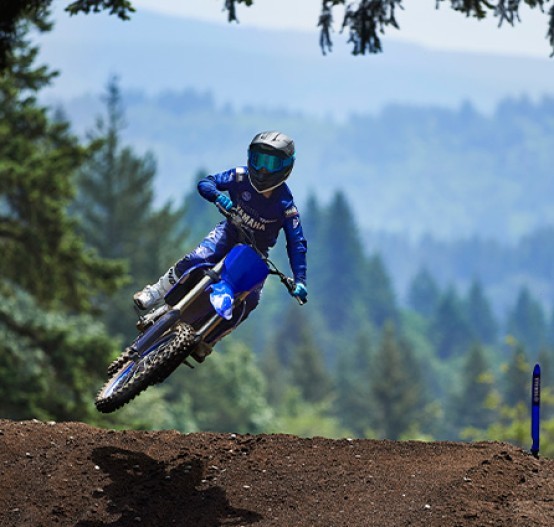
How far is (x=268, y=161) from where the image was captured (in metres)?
10.5

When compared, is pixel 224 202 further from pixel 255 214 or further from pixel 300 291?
pixel 300 291

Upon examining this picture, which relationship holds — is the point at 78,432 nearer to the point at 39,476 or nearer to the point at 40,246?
the point at 39,476

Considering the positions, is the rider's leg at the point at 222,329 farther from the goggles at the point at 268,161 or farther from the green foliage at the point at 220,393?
the green foliage at the point at 220,393

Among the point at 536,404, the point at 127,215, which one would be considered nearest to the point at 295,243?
the point at 536,404

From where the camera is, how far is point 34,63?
1256 inches

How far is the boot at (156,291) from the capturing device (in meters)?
10.7

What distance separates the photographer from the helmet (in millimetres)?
10516

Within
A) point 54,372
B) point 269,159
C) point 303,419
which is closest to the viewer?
point 269,159

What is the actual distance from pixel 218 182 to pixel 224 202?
23cm

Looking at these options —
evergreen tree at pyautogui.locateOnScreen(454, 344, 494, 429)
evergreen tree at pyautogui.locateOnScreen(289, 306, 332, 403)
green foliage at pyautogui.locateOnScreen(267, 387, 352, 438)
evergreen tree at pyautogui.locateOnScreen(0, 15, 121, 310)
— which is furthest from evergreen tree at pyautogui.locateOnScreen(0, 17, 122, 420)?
evergreen tree at pyautogui.locateOnScreen(454, 344, 494, 429)

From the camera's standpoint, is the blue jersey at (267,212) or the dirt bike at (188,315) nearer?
the dirt bike at (188,315)

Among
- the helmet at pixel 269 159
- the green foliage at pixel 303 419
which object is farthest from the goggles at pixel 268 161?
the green foliage at pixel 303 419

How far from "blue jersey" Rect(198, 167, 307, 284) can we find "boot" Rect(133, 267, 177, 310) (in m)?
0.74

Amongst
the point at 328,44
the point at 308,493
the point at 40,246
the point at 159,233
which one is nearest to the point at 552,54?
the point at 328,44
